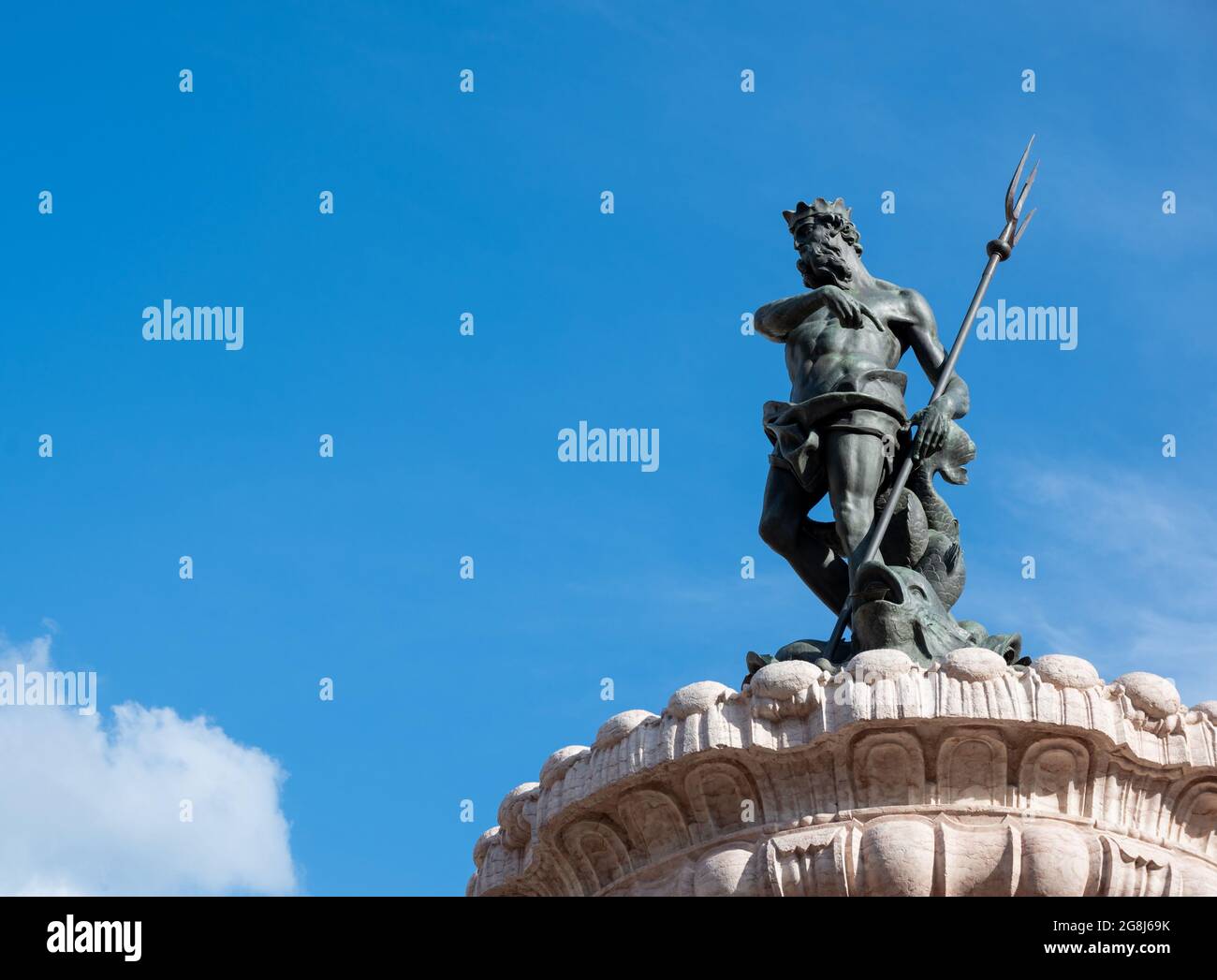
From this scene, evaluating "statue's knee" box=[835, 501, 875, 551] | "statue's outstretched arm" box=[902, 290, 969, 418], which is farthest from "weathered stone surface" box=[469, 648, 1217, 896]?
"statue's outstretched arm" box=[902, 290, 969, 418]

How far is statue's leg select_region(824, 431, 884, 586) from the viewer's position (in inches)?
488

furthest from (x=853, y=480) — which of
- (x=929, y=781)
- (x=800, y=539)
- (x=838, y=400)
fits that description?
(x=929, y=781)

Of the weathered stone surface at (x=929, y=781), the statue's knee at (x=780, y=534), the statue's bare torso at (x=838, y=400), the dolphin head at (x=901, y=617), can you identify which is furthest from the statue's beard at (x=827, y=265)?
the weathered stone surface at (x=929, y=781)

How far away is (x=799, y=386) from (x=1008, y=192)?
6.94 ft

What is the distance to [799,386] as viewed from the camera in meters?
12.9

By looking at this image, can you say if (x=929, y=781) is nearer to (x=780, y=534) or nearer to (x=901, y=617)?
(x=901, y=617)

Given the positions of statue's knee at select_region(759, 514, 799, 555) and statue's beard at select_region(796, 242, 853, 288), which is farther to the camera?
statue's beard at select_region(796, 242, 853, 288)

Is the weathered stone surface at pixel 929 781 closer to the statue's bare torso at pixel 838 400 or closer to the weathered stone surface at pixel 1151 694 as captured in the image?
the weathered stone surface at pixel 1151 694

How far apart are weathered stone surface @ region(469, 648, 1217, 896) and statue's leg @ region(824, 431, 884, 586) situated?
7.20 feet

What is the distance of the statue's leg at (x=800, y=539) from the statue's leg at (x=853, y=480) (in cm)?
27

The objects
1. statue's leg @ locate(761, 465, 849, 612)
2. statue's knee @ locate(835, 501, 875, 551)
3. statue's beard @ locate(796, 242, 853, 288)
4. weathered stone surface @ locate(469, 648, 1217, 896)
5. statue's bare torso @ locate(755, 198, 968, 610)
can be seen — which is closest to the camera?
weathered stone surface @ locate(469, 648, 1217, 896)

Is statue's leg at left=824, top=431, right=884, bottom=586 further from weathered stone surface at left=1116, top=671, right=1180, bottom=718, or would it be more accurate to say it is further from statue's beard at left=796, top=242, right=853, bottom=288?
weathered stone surface at left=1116, top=671, right=1180, bottom=718

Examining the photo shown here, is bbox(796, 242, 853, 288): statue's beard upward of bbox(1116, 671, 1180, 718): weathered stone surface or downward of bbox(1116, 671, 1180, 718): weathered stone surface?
upward
